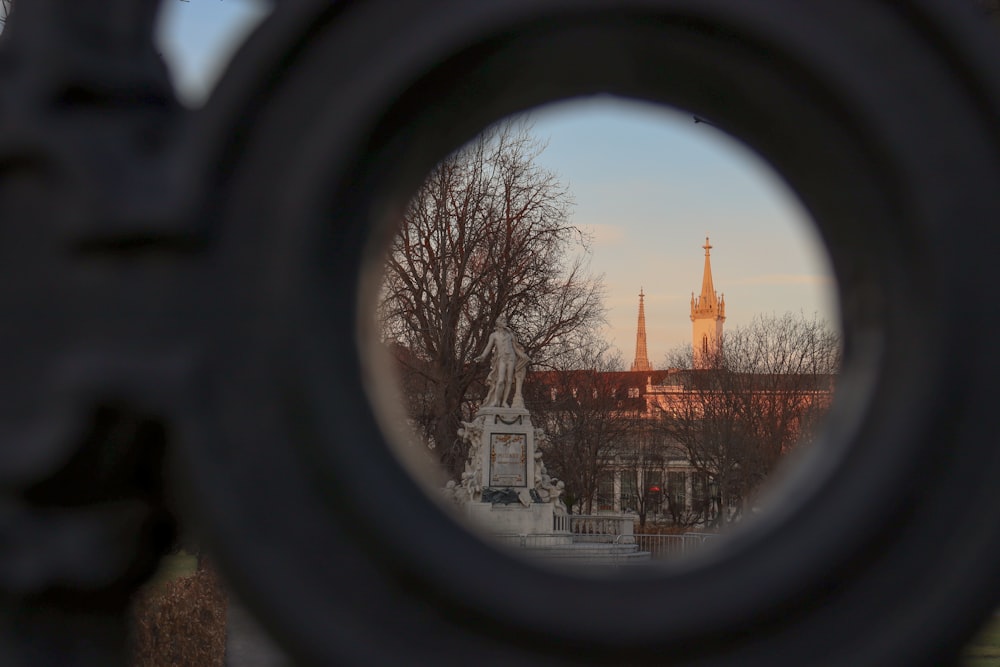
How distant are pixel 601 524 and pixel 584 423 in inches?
356

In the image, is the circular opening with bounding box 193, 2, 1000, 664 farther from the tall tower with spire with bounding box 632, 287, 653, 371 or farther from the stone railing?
the tall tower with spire with bounding box 632, 287, 653, 371

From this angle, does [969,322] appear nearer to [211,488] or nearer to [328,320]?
[328,320]

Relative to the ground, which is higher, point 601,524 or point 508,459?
point 508,459

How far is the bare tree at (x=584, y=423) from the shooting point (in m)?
30.4

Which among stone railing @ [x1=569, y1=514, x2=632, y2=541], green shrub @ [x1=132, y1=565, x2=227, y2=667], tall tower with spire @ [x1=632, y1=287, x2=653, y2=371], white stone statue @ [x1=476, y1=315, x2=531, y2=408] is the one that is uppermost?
tall tower with spire @ [x1=632, y1=287, x2=653, y2=371]

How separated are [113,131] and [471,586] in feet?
2.30

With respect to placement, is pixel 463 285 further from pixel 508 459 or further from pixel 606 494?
pixel 606 494

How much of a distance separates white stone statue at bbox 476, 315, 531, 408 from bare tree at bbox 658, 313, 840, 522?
12.4 metres

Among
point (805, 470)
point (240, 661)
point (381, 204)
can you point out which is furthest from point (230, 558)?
point (240, 661)

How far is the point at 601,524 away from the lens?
23547 mm

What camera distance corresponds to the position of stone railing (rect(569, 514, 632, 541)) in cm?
2292

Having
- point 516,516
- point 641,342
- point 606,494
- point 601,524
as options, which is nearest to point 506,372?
point 516,516

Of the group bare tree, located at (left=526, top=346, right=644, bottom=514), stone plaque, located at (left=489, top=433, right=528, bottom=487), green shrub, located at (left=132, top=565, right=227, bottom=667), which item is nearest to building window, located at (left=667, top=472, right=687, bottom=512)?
bare tree, located at (left=526, top=346, right=644, bottom=514)

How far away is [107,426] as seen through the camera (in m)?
1.22
